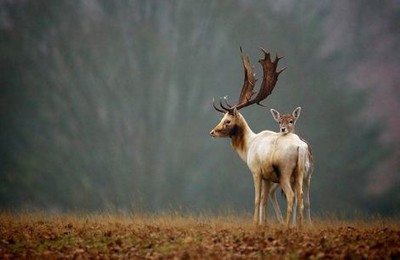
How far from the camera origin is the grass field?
8.18 m

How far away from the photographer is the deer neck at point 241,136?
1217cm

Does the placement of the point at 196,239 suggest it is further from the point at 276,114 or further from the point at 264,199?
the point at 276,114

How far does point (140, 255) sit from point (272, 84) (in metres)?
5.36

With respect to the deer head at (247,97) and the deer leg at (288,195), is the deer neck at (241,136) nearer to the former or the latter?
the deer head at (247,97)

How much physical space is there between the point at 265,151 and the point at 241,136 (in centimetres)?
138

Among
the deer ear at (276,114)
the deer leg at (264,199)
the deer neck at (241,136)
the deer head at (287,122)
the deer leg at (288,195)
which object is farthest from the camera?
the deer neck at (241,136)

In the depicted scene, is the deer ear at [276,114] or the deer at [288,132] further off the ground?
the deer ear at [276,114]

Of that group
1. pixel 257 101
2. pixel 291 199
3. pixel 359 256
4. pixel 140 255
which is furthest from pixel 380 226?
pixel 140 255

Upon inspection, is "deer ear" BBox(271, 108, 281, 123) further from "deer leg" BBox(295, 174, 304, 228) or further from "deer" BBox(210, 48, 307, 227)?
"deer leg" BBox(295, 174, 304, 228)

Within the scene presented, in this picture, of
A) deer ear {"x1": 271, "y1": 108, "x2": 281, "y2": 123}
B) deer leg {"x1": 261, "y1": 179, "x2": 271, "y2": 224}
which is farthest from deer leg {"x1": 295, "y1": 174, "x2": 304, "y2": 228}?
deer ear {"x1": 271, "y1": 108, "x2": 281, "y2": 123}

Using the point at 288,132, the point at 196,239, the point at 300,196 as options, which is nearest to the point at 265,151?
the point at 288,132

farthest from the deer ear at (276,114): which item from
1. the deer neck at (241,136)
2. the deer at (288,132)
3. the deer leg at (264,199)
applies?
the deer leg at (264,199)

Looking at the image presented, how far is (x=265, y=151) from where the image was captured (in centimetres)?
1097

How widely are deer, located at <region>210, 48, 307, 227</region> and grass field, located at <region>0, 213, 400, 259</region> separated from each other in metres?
0.62
